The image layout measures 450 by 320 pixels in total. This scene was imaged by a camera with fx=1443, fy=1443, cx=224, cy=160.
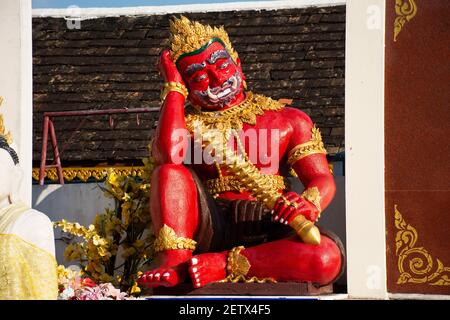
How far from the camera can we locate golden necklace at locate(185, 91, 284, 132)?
8953 millimetres

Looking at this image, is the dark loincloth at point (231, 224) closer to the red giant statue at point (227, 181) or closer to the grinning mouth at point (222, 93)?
the red giant statue at point (227, 181)

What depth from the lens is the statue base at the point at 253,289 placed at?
8375 mm

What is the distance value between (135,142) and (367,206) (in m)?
3.42

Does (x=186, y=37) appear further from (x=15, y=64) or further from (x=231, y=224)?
(x=231, y=224)

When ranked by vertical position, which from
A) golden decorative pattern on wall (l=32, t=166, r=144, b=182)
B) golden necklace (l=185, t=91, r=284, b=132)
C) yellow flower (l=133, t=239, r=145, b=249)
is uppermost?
golden necklace (l=185, t=91, r=284, b=132)

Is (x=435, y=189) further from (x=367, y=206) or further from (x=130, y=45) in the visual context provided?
(x=130, y=45)

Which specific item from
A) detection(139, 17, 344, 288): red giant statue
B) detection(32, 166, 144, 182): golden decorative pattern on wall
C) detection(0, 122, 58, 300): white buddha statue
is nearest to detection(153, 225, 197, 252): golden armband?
detection(139, 17, 344, 288): red giant statue

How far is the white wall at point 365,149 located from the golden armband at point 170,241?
971 millimetres

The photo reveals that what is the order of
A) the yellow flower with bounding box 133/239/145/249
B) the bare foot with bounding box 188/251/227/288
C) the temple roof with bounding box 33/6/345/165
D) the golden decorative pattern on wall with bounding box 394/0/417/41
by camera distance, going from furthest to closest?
the temple roof with bounding box 33/6/345/165
the yellow flower with bounding box 133/239/145/249
the golden decorative pattern on wall with bounding box 394/0/417/41
the bare foot with bounding box 188/251/227/288

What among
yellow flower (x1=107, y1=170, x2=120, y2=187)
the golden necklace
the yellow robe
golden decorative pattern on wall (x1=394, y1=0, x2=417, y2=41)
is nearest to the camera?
the yellow robe

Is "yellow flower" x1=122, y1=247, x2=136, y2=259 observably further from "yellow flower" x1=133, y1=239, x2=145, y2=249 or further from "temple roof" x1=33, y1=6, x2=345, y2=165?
"temple roof" x1=33, y1=6, x2=345, y2=165

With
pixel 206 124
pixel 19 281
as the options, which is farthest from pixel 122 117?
pixel 19 281

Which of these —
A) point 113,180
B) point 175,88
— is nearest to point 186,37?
point 175,88

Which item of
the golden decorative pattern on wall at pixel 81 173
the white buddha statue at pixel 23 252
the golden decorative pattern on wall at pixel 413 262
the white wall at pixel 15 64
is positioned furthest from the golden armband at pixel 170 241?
the golden decorative pattern on wall at pixel 81 173
